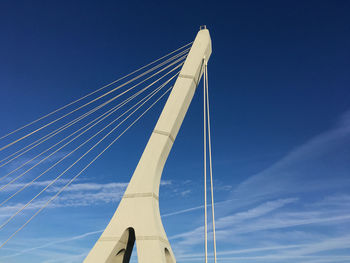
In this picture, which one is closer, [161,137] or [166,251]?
[166,251]

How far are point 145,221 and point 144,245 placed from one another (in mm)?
939

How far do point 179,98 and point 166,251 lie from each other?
7116 millimetres

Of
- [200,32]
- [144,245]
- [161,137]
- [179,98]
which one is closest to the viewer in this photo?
[144,245]

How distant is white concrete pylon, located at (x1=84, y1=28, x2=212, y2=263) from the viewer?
10984 millimetres

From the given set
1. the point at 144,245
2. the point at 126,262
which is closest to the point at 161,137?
the point at 144,245

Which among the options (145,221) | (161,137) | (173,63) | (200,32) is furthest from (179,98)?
(145,221)

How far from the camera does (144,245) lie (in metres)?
10.9

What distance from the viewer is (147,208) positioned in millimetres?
11703

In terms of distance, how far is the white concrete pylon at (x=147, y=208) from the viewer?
36.0ft

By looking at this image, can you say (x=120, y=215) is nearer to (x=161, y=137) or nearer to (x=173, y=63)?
(x=161, y=137)

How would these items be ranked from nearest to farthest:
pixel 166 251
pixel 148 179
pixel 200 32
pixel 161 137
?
pixel 166 251
pixel 148 179
pixel 161 137
pixel 200 32

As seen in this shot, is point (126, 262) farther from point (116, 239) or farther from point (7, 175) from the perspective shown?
point (7, 175)

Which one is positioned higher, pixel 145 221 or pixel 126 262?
pixel 145 221

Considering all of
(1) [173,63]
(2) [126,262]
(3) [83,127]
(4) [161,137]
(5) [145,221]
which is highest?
(1) [173,63]
